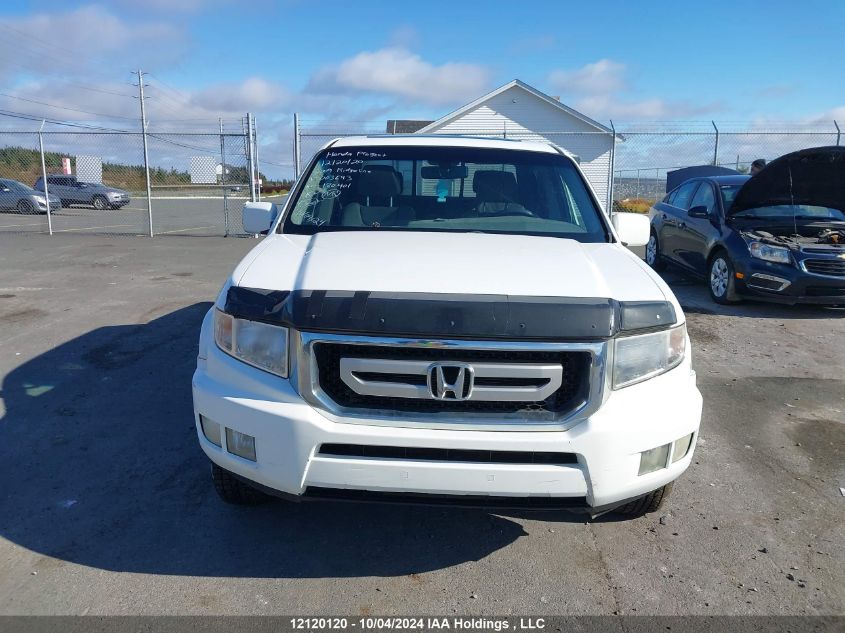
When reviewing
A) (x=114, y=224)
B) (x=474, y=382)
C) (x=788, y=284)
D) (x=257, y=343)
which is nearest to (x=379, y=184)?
(x=257, y=343)

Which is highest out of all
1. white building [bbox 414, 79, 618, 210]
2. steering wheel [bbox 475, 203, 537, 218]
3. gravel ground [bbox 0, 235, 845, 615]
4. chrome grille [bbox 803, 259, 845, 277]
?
white building [bbox 414, 79, 618, 210]

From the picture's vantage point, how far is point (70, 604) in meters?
2.61

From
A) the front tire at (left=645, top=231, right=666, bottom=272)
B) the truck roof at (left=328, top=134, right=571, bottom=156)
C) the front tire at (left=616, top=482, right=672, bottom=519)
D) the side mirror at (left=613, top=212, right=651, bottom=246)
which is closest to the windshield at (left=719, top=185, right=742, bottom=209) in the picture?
the front tire at (left=645, top=231, right=666, bottom=272)

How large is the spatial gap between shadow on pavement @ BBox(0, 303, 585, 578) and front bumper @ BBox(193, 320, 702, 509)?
266 mm

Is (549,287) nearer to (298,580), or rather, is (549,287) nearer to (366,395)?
(366,395)

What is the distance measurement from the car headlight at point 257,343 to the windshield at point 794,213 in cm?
768

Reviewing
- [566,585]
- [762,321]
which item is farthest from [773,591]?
[762,321]

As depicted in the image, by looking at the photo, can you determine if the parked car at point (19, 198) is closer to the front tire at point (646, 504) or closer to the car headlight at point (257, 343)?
the car headlight at point (257, 343)

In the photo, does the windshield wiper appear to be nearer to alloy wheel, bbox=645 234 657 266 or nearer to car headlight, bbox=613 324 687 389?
alloy wheel, bbox=645 234 657 266

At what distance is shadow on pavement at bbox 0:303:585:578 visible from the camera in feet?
9.57

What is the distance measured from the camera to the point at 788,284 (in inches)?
301

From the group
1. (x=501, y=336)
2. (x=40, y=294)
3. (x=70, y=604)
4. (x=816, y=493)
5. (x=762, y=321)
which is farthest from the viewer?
(x=40, y=294)

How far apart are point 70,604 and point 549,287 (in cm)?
229

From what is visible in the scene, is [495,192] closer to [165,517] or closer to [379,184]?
[379,184]
